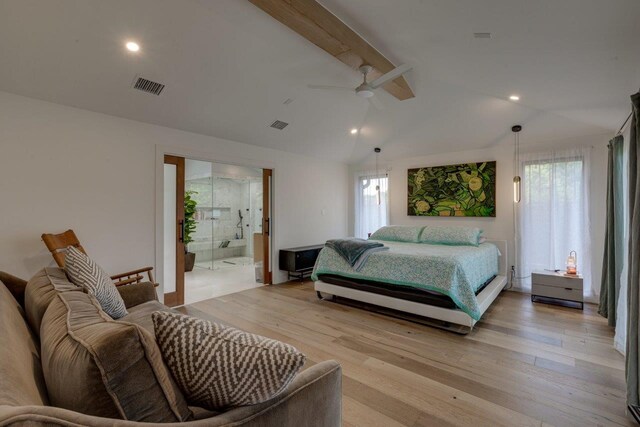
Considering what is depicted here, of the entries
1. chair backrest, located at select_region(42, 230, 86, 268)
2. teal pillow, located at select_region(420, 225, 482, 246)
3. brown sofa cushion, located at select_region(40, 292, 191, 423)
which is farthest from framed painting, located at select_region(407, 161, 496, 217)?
brown sofa cushion, located at select_region(40, 292, 191, 423)

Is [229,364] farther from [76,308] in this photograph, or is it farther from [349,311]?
[349,311]

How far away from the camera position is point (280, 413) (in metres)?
0.97

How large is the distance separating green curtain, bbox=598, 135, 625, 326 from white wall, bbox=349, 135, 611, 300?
78cm

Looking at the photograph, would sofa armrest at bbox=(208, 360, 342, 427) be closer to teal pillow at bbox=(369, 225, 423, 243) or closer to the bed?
the bed

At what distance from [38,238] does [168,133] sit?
5.84ft

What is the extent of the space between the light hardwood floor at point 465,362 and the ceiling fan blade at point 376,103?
2.95 meters

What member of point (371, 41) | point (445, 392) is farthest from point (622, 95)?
point (445, 392)

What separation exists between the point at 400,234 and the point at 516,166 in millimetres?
2096

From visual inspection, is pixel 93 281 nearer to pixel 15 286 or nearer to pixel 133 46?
pixel 15 286

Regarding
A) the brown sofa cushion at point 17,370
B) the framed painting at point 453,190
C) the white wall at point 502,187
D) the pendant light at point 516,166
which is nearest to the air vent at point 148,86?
the brown sofa cushion at point 17,370

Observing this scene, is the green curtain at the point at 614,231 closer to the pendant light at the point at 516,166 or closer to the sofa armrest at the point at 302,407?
the pendant light at the point at 516,166

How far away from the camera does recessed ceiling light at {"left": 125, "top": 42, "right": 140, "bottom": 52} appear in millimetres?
2605

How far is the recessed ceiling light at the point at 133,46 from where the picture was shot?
8.55 feet

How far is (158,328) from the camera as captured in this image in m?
0.90
